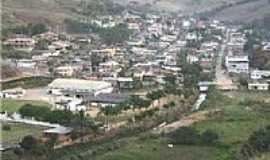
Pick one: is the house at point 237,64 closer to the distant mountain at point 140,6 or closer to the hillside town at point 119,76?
the hillside town at point 119,76

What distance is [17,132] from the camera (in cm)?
1697

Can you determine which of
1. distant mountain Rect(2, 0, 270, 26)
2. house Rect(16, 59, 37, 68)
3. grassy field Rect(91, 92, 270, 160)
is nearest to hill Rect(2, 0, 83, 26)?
distant mountain Rect(2, 0, 270, 26)

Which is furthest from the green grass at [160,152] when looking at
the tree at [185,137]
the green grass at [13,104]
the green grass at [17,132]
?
the green grass at [13,104]

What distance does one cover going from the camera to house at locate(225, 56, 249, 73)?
95.2 feet

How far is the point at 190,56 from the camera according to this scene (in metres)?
32.3

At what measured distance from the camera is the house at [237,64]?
95.2ft

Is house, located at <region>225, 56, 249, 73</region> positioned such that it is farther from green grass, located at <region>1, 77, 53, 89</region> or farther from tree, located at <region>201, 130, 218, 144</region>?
tree, located at <region>201, 130, 218, 144</region>

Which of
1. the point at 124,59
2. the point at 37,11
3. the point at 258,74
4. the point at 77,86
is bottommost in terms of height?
the point at 77,86

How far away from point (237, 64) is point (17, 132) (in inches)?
583

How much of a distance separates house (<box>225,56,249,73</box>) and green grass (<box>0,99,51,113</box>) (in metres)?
10.3

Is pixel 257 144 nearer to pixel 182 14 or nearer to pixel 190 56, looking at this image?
pixel 190 56

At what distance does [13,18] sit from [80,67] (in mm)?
11791

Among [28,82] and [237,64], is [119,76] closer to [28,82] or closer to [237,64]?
[28,82]

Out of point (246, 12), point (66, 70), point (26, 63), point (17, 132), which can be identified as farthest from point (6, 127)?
point (246, 12)
